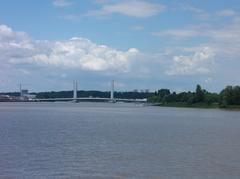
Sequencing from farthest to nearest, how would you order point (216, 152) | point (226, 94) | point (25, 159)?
1. point (226, 94)
2. point (216, 152)
3. point (25, 159)

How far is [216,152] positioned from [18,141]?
19.5 m

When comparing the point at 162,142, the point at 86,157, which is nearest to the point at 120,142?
the point at 162,142

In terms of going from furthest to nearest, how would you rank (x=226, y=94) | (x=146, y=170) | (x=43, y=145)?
(x=226, y=94)
(x=43, y=145)
(x=146, y=170)

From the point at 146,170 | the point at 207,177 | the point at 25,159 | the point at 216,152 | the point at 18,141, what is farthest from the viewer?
the point at 18,141

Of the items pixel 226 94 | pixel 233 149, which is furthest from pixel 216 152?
pixel 226 94

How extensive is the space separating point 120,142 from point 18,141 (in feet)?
32.9

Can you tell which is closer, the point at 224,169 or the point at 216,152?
the point at 224,169

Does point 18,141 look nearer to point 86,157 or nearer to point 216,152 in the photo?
point 86,157

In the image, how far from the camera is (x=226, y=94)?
19088 cm

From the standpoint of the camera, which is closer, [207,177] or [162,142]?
[207,177]

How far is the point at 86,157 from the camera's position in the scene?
132 feet

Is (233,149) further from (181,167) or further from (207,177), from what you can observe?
(207,177)

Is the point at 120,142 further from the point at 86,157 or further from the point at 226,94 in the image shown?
the point at 226,94

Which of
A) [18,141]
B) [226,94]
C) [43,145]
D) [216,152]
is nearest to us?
[216,152]
